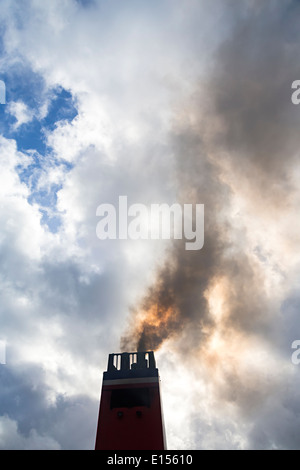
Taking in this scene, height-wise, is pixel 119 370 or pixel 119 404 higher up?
pixel 119 370

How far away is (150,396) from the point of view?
14742 millimetres
